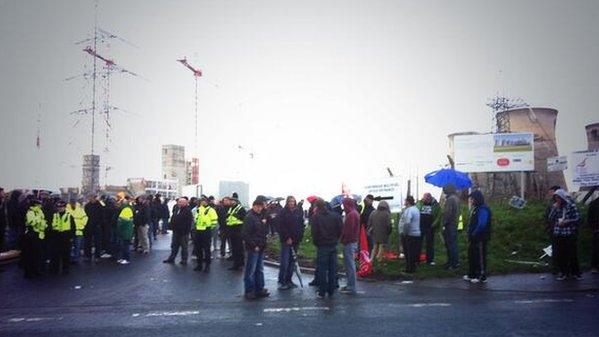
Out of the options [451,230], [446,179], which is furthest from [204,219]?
[446,179]

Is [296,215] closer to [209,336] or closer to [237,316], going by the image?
[237,316]

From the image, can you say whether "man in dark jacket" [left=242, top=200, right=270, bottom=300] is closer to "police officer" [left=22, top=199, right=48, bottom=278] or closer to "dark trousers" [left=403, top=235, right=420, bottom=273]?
"dark trousers" [left=403, top=235, right=420, bottom=273]

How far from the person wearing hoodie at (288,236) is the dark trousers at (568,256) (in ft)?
20.5

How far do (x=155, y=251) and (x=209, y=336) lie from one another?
1332cm

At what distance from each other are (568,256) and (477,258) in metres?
2.21

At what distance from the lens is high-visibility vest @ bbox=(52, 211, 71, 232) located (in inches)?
554

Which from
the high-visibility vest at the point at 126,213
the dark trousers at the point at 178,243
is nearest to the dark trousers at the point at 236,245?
the dark trousers at the point at 178,243

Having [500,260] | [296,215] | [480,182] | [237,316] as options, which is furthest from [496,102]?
[237,316]

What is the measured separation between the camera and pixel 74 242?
16594 mm

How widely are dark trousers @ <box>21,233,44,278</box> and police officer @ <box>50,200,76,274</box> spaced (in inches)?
21.2

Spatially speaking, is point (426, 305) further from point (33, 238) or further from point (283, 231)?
point (33, 238)

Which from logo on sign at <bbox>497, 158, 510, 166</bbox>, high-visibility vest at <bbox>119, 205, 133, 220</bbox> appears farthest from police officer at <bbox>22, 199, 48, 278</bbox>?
logo on sign at <bbox>497, 158, 510, 166</bbox>

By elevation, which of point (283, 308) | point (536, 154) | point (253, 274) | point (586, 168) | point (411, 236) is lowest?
point (283, 308)

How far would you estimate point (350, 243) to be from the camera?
37.3 feet
